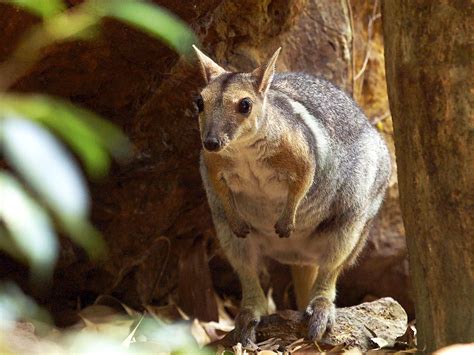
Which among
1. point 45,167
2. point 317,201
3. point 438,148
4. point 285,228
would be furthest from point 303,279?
point 45,167

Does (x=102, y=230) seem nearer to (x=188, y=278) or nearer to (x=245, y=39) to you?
(x=188, y=278)

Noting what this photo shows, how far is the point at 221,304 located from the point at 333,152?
2.19 m

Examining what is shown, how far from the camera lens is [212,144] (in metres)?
4.53

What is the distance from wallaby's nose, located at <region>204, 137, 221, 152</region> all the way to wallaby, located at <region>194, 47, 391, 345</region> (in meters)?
0.07

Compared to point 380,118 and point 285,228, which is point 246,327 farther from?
point 380,118

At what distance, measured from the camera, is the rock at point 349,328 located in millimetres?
5082

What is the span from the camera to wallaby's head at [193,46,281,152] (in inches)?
182

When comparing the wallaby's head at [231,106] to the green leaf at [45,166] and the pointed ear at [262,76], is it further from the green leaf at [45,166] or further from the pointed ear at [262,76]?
the green leaf at [45,166]

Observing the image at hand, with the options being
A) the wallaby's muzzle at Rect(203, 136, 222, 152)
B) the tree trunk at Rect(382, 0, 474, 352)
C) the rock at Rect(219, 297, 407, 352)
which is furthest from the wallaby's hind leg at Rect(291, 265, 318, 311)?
the tree trunk at Rect(382, 0, 474, 352)

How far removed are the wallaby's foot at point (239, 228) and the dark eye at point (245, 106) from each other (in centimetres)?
86

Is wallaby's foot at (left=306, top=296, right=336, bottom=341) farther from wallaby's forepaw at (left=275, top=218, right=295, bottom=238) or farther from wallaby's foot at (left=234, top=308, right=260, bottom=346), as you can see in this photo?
wallaby's forepaw at (left=275, top=218, right=295, bottom=238)

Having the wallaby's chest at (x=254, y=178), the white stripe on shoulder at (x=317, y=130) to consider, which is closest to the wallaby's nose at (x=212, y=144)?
the wallaby's chest at (x=254, y=178)

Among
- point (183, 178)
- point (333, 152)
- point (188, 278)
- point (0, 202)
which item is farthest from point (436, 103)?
point (188, 278)

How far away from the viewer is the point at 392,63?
3951 mm
